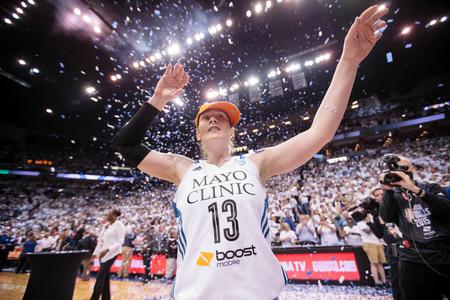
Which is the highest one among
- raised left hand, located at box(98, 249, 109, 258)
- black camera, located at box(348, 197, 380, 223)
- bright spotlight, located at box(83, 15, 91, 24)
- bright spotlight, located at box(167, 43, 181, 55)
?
bright spotlight, located at box(167, 43, 181, 55)

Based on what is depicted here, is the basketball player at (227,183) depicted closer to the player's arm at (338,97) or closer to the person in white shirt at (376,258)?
the player's arm at (338,97)

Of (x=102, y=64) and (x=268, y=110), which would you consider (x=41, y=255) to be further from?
(x=268, y=110)

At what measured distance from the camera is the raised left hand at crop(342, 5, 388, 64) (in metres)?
1.34

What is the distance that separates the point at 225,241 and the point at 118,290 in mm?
8422

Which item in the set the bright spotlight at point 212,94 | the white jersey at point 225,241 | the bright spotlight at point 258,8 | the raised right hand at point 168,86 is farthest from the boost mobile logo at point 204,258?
the bright spotlight at point 212,94

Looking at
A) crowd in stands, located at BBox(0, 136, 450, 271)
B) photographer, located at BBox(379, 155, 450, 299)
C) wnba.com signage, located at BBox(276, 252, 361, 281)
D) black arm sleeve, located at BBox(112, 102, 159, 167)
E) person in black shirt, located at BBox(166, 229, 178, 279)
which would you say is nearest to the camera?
black arm sleeve, located at BBox(112, 102, 159, 167)

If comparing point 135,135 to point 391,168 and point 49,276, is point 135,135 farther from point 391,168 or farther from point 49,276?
point 49,276

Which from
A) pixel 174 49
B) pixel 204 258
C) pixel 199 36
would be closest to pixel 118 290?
pixel 204 258

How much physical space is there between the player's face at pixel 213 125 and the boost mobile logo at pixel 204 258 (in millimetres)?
751

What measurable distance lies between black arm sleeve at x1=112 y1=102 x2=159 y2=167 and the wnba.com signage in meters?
6.73

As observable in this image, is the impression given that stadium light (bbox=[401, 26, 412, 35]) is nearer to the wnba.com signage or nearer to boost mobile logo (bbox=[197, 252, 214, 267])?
the wnba.com signage

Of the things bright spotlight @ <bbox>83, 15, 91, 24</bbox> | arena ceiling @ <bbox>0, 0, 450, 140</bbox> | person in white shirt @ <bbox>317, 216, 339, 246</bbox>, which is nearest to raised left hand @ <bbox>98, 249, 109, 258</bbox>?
person in white shirt @ <bbox>317, 216, 339, 246</bbox>

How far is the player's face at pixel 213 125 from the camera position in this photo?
5.20ft

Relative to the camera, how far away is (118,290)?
7.50m
